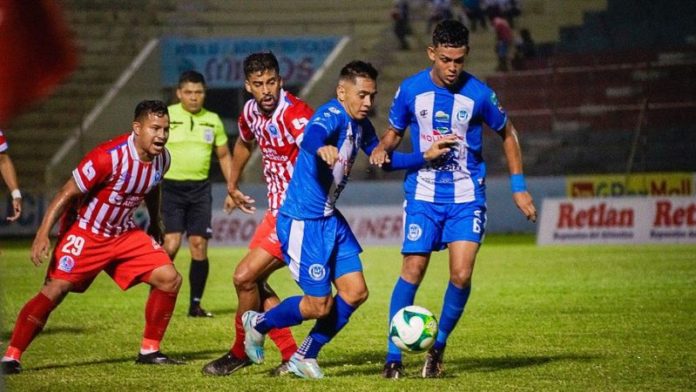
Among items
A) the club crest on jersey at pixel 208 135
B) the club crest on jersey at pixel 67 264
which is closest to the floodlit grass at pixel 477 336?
the club crest on jersey at pixel 67 264

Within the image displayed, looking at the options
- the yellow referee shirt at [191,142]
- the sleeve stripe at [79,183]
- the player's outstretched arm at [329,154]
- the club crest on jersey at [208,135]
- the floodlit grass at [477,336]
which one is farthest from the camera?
the club crest on jersey at [208,135]

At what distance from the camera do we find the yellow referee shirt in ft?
43.7

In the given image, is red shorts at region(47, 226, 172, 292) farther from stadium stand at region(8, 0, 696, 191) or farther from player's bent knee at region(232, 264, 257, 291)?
stadium stand at region(8, 0, 696, 191)

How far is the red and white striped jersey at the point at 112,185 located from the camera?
905cm

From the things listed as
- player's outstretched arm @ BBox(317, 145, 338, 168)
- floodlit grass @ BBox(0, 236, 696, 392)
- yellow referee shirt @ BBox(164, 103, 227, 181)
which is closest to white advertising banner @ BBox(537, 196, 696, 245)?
floodlit grass @ BBox(0, 236, 696, 392)

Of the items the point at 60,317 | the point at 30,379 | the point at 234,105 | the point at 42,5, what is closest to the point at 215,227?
the point at 234,105

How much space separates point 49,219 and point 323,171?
1990 millimetres

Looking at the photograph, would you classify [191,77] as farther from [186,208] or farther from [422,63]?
[422,63]

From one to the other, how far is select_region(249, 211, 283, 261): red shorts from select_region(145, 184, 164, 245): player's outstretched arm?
3.83 ft

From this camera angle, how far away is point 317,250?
26.5 feet

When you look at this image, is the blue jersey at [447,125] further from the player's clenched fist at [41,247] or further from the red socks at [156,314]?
the player's clenched fist at [41,247]

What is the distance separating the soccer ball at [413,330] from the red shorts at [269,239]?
0.98m

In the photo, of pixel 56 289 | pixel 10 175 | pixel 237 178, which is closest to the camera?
pixel 56 289

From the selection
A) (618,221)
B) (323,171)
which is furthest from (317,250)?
(618,221)
